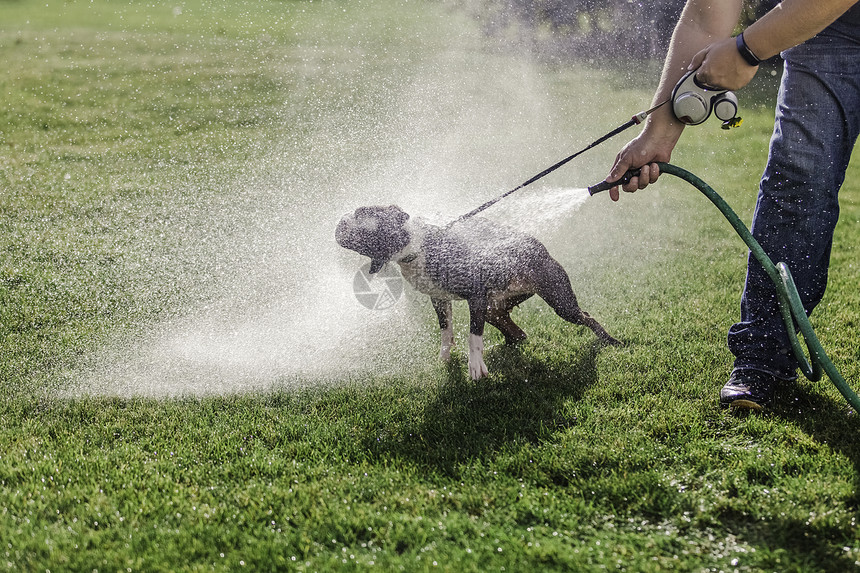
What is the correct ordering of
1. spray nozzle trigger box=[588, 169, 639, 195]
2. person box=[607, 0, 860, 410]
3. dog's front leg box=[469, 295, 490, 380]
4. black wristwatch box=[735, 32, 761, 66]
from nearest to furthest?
1. black wristwatch box=[735, 32, 761, 66]
2. person box=[607, 0, 860, 410]
3. spray nozzle trigger box=[588, 169, 639, 195]
4. dog's front leg box=[469, 295, 490, 380]

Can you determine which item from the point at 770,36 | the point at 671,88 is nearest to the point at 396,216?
the point at 671,88

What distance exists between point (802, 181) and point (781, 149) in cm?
15

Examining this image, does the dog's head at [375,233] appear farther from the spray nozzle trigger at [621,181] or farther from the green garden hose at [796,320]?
the green garden hose at [796,320]

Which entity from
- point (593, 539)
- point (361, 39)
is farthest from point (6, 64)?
point (593, 539)

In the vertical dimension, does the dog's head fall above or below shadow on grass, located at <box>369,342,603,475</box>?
above

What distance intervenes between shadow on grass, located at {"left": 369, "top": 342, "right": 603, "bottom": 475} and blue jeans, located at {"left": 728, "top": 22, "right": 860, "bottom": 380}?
0.76 metres

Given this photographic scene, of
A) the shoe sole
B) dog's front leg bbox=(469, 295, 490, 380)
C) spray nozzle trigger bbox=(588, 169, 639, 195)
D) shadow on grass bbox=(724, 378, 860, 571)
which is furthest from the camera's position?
dog's front leg bbox=(469, 295, 490, 380)

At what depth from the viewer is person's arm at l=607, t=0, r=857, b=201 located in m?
2.69

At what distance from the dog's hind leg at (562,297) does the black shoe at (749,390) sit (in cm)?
77

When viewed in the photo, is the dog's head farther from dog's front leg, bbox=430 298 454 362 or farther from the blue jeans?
the blue jeans

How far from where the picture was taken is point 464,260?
134 inches

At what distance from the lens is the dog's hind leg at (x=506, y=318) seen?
12.2 ft

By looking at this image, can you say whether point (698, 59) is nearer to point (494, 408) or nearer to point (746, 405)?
point (746, 405)

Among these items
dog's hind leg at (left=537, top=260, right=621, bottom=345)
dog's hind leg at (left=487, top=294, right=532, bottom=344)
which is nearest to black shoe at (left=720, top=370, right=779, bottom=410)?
dog's hind leg at (left=537, top=260, right=621, bottom=345)
